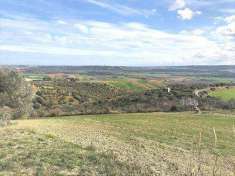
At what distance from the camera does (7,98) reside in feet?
87.9

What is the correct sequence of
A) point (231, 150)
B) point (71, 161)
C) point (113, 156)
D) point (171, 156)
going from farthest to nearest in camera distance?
point (231, 150)
point (171, 156)
point (113, 156)
point (71, 161)

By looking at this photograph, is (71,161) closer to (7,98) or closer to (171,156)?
(171,156)

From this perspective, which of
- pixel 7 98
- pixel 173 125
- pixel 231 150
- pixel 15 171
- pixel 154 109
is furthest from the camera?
pixel 154 109

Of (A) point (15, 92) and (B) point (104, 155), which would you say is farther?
(A) point (15, 92)

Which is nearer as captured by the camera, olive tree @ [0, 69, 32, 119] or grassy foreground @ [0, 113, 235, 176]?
grassy foreground @ [0, 113, 235, 176]

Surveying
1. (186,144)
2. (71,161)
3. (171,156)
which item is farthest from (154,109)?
(71,161)

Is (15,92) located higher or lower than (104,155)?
higher

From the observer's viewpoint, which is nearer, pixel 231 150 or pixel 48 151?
pixel 48 151

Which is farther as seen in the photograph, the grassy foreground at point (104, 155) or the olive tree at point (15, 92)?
the olive tree at point (15, 92)

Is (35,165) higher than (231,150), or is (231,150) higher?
(35,165)

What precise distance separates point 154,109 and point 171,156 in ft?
78.0

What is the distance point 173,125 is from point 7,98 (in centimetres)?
1207

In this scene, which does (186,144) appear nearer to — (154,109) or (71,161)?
(71,161)

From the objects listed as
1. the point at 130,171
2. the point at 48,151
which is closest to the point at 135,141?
the point at 48,151
